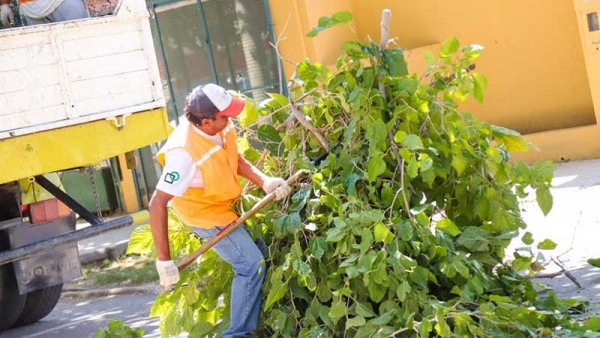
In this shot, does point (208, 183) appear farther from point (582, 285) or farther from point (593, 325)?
point (582, 285)

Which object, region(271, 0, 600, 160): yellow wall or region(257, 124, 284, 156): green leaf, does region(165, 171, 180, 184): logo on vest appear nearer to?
region(257, 124, 284, 156): green leaf

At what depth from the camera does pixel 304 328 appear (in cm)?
538

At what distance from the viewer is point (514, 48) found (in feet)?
38.3

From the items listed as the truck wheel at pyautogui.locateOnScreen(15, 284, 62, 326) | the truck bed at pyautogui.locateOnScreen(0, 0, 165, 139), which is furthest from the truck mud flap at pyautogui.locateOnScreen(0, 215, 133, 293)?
the truck wheel at pyautogui.locateOnScreen(15, 284, 62, 326)

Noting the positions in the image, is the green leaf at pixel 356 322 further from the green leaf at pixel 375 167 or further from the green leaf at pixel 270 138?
the green leaf at pixel 270 138

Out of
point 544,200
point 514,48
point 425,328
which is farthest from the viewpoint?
point 514,48

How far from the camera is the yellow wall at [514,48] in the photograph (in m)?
11.2

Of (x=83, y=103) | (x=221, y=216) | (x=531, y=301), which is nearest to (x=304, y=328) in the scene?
(x=221, y=216)

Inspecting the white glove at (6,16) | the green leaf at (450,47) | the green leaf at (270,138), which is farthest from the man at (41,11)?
the green leaf at (450,47)

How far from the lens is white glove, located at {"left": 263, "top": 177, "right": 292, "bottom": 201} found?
219 inches

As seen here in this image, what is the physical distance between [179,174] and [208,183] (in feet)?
0.60

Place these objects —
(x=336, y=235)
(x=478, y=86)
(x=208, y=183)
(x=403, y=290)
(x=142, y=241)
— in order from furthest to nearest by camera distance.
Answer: (x=142, y=241)
(x=478, y=86)
(x=208, y=183)
(x=336, y=235)
(x=403, y=290)

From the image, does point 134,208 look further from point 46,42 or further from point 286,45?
point 46,42

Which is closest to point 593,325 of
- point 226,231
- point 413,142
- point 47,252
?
point 413,142
